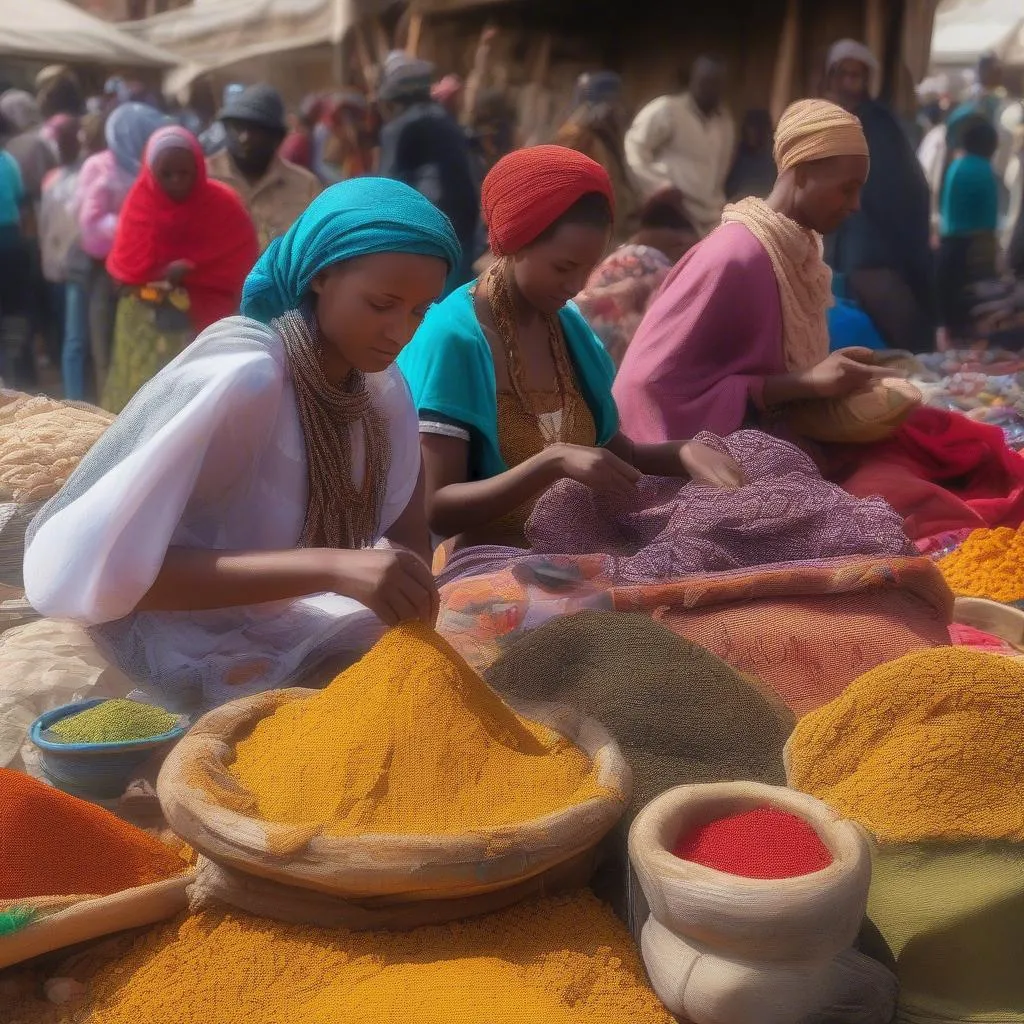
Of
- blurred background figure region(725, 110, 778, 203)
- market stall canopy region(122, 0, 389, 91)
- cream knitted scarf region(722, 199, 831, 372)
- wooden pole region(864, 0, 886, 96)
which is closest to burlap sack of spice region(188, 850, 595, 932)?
cream knitted scarf region(722, 199, 831, 372)

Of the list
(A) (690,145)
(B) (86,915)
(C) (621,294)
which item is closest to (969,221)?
(A) (690,145)

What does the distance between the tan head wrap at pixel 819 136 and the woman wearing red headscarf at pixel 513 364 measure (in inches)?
32.2

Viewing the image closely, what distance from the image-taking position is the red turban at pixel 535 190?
8.73 feet

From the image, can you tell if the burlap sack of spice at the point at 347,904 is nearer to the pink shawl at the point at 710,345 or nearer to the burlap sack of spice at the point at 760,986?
the burlap sack of spice at the point at 760,986

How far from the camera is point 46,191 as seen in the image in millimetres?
8070

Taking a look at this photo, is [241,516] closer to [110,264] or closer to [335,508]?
[335,508]

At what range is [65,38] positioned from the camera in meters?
11.7

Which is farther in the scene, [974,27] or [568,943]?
[974,27]

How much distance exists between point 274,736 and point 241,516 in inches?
22.3

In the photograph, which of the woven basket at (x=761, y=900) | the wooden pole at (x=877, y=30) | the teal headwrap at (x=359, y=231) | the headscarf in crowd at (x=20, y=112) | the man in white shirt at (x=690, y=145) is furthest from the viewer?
the headscarf in crowd at (x=20, y=112)

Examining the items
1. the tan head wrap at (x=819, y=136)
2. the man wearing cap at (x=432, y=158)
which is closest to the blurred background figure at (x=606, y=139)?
Answer: the man wearing cap at (x=432, y=158)

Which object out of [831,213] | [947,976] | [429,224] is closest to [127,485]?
[429,224]

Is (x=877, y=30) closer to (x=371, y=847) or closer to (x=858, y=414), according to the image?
(x=858, y=414)

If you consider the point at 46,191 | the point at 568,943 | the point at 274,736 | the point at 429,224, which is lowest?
the point at 46,191
